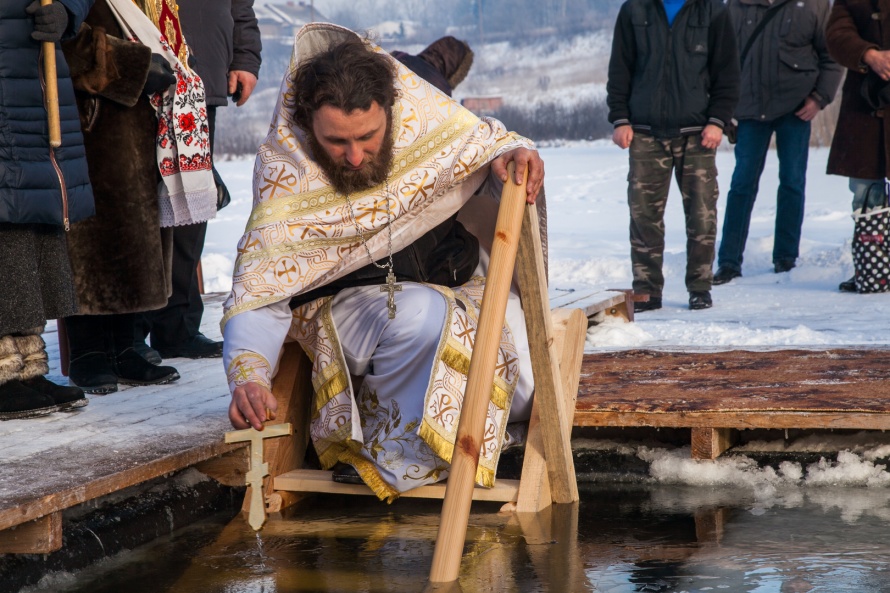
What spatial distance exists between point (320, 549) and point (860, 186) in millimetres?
5204

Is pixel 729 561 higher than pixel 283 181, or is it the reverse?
pixel 283 181

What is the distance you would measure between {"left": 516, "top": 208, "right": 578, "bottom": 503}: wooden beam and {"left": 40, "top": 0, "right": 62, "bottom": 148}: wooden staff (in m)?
1.52

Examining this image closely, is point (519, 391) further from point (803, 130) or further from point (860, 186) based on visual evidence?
point (803, 130)

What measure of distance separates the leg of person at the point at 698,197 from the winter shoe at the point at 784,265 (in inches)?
71.7

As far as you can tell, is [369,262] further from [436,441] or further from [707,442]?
[707,442]

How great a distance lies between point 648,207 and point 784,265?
218cm

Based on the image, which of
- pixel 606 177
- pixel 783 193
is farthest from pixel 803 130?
pixel 606 177

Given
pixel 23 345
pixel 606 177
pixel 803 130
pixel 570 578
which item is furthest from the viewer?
pixel 606 177

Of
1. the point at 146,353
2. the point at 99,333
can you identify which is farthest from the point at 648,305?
the point at 99,333

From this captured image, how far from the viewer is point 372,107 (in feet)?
10.9

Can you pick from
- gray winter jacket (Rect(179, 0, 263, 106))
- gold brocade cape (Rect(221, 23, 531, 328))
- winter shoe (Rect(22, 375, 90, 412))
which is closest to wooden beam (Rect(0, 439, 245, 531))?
gold brocade cape (Rect(221, 23, 531, 328))

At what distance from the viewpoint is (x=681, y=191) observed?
22.8 ft

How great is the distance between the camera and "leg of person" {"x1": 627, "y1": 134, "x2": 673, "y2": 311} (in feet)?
22.7

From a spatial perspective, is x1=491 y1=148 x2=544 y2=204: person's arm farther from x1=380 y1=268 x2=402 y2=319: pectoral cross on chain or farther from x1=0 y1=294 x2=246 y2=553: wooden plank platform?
x1=0 y1=294 x2=246 y2=553: wooden plank platform
